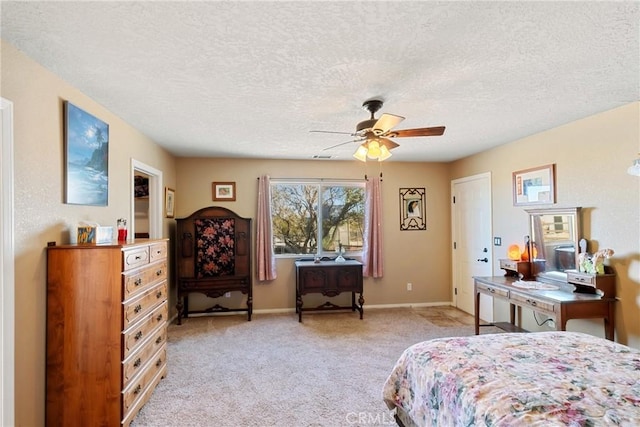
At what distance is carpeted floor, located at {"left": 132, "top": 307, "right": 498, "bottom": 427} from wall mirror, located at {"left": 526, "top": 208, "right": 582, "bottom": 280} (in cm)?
125

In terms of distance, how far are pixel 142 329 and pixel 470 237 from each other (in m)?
4.40

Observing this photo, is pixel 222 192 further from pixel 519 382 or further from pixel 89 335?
pixel 519 382

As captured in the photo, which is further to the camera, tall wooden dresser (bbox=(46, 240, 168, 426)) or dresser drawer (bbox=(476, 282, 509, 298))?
dresser drawer (bbox=(476, 282, 509, 298))

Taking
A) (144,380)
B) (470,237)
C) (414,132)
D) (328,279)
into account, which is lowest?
(144,380)

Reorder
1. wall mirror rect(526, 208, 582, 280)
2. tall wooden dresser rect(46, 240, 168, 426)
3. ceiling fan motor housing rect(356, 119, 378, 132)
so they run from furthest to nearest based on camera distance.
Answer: wall mirror rect(526, 208, 582, 280) → ceiling fan motor housing rect(356, 119, 378, 132) → tall wooden dresser rect(46, 240, 168, 426)

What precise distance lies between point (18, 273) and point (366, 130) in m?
2.34

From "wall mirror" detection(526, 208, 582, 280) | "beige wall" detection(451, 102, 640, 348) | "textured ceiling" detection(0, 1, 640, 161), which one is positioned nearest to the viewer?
"textured ceiling" detection(0, 1, 640, 161)

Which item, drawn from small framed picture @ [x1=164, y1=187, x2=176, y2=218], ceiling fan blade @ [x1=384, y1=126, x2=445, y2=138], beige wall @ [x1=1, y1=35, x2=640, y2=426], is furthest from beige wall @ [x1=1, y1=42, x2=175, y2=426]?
ceiling fan blade @ [x1=384, y1=126, x2=445, y2=138]

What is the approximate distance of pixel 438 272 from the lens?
5.36 metres

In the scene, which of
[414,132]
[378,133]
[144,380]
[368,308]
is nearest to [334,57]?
[378,133]

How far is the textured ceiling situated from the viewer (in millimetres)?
1460

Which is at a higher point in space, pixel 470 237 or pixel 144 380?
pixel 470 237

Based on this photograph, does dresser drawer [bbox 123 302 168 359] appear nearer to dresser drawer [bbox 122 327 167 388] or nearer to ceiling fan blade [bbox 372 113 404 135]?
dresser drawer [bbox 122 327 167 388]

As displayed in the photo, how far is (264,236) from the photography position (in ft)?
15.7
